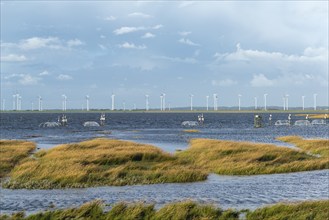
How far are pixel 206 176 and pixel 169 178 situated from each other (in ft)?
13.0

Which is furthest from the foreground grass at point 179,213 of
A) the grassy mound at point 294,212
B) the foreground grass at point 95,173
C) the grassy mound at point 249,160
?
the grassy mound at point 249,160

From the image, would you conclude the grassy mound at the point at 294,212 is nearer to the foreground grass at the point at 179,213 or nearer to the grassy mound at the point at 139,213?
the foreground grass at the point at 179,213

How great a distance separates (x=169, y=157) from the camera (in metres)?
56.7

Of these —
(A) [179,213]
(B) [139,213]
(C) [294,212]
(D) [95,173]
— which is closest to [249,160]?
(D) [95,173]

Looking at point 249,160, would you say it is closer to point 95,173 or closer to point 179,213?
point 95,173

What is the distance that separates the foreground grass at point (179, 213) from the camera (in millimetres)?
26703

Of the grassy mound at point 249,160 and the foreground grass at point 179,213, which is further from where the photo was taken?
the grassy mound at point 249,160

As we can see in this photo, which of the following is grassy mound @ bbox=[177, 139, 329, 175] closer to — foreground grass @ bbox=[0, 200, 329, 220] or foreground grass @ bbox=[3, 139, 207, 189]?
foreground grass @ bbox=[3, 139, 207, 189]

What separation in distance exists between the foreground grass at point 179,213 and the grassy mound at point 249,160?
67.3ft

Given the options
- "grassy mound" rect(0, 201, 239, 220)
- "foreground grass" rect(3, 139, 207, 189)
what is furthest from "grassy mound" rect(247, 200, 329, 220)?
"foreground grass" rect(3, 139, 207, 189)

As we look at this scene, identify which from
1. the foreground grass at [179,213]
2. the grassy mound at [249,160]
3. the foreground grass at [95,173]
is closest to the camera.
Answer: the foreground grass at [179,213]

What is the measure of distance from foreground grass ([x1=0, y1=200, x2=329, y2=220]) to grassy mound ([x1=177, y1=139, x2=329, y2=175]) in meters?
20.5

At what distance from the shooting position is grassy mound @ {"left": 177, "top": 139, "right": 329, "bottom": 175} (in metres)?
49.7

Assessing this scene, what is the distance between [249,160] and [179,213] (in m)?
28.2
